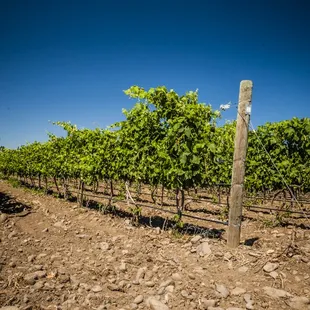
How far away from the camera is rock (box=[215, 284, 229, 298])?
139 inches

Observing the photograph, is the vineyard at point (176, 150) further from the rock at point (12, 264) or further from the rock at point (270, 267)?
the rock at point (12, 264)

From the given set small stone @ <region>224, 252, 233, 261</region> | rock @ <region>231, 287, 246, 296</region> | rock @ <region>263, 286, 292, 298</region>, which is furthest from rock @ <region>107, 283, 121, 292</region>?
rock @ <region>263, 286, 292, 298</region>

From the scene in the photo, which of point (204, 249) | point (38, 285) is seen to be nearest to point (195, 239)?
point (204, 249)

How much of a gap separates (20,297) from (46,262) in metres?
1.33

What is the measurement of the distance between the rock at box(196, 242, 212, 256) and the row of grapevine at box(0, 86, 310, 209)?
1760mm

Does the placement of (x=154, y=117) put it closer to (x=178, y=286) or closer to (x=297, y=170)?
(x=178, y=286)

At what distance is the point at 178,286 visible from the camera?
3.80 metres

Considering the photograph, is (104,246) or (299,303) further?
(104,246)

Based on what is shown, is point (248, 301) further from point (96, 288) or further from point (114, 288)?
point (96, 288)

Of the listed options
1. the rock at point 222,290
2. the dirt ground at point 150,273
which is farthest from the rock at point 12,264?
the rock at point 222,290

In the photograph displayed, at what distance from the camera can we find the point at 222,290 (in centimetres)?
360

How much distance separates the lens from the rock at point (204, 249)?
495cm

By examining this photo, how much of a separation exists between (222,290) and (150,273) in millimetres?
1311

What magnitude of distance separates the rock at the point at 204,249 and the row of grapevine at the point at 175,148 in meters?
1.76
